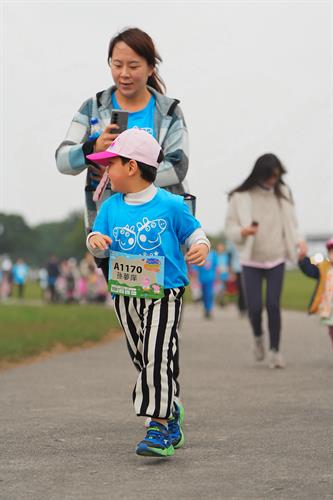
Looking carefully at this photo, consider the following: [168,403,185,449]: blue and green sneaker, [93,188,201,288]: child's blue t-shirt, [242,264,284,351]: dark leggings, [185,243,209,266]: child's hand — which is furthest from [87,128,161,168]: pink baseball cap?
[242,264,284,351]: dark leggings

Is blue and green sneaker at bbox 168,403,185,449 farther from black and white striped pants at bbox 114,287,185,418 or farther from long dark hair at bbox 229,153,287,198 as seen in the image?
long dark hair at bbox 229,153,287,198

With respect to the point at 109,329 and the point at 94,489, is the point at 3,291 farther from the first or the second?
the point at 94,489

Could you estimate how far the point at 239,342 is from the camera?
15.0m

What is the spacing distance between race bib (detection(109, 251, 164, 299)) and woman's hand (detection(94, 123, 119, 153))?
689mm

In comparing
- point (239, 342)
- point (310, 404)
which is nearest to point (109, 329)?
point (239, 342)

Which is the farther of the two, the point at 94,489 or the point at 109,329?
the point at 109,329

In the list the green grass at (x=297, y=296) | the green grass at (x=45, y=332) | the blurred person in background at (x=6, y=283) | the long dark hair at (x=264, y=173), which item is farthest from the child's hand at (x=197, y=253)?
the blurred person in background at (x=6, y=283)

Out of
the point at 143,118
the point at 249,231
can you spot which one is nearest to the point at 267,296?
the point at 249,231

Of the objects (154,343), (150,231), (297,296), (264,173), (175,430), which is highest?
(264,173)

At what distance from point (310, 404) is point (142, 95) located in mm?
2355

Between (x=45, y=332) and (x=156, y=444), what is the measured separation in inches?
408

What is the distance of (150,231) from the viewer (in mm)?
5473

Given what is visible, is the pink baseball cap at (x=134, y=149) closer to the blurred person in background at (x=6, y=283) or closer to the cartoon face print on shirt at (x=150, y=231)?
the cartoon face print on shirt at (x=150, y=231)

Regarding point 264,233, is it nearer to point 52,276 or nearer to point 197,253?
point 197,253
